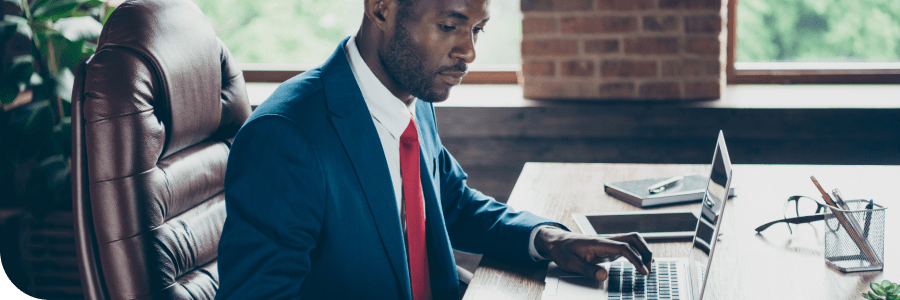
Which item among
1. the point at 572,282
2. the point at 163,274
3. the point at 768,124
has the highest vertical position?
the point at 163,274

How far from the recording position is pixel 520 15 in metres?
2.26

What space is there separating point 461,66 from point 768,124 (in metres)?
1.27

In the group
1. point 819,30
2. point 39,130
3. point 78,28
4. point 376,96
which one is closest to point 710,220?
point 376,96

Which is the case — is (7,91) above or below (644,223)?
above

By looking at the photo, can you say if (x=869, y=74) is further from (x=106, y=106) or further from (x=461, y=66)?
(x=106, y=106)

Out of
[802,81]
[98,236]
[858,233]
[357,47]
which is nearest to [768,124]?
[802,81]

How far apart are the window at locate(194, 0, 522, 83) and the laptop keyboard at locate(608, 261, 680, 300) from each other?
1566 mm

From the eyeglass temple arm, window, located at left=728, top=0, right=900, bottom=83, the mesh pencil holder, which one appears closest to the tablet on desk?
the eyeglass temple arm

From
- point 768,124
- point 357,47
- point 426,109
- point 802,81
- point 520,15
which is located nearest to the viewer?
point 357,47

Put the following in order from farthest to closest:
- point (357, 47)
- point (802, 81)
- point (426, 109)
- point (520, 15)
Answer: point (802, 81)
point (520, 15)
point (426, 109)
point (357, 47)

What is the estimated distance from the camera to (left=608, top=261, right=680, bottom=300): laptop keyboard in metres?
1.09

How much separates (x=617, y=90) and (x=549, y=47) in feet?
0.82

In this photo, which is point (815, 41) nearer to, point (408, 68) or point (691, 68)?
point (691, 68)

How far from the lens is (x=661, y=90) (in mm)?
2215
